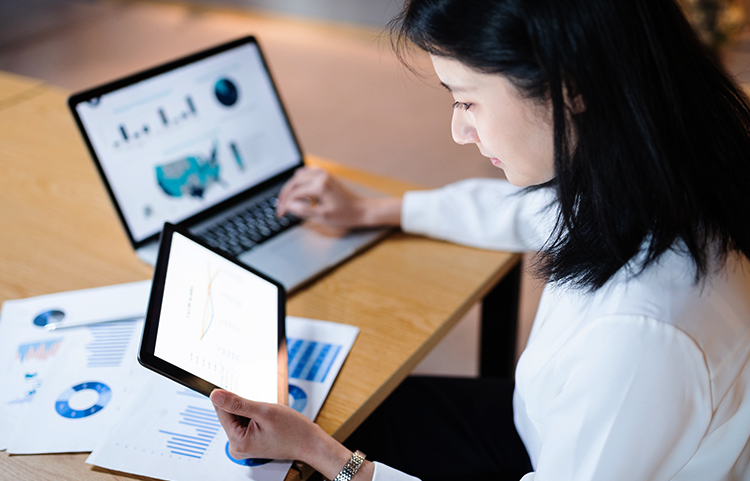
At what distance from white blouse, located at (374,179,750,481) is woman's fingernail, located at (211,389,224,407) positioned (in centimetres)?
35

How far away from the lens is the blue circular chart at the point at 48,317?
97 cm

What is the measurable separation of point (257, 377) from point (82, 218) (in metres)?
0.65

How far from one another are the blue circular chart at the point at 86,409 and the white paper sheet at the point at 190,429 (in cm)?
4

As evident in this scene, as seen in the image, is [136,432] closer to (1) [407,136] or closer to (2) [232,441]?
(2) [232,441]

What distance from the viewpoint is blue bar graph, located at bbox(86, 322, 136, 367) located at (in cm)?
90

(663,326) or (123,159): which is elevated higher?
(123,159)

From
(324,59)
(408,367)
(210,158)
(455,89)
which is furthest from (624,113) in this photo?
(324,59)

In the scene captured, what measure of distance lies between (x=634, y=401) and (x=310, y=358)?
17.7 inches

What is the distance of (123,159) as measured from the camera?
110cm

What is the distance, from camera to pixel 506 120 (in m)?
0.65

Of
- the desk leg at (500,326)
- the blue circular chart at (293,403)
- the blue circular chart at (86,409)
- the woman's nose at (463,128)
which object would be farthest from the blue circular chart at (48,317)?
the desk leg at (500,326)

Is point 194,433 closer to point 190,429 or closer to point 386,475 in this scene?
point 190,429

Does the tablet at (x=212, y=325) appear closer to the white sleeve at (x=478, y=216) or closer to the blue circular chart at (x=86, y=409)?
the blue circular chart at (x=86, y=409)

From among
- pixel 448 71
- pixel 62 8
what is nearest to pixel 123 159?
pixel 448 71
